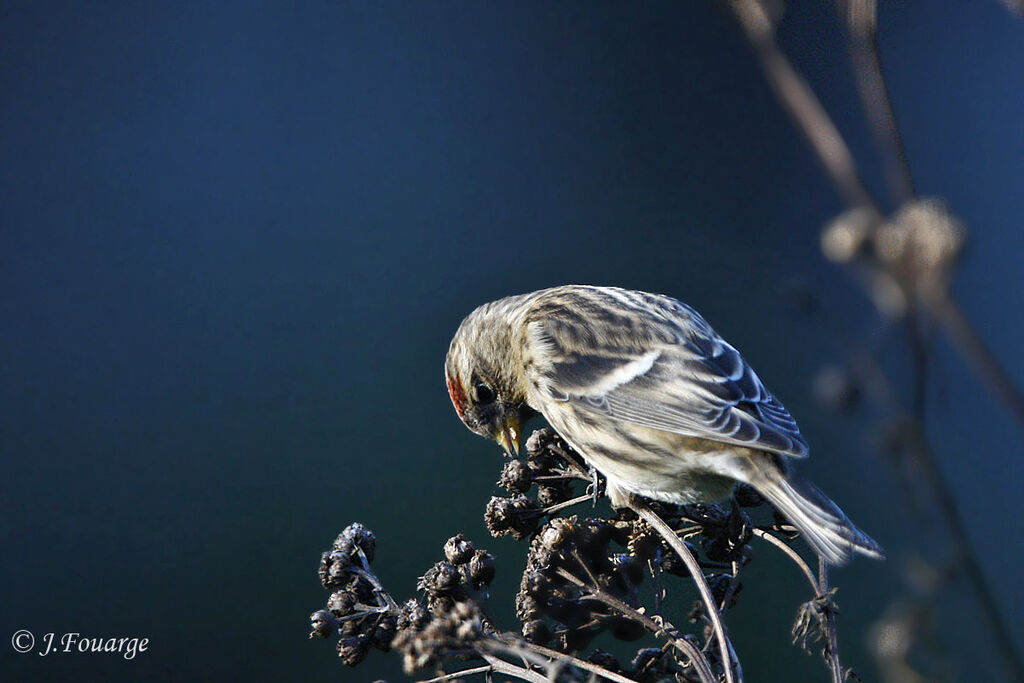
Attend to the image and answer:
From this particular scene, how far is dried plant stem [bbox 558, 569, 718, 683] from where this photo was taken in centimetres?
85

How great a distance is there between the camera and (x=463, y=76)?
3.83 m

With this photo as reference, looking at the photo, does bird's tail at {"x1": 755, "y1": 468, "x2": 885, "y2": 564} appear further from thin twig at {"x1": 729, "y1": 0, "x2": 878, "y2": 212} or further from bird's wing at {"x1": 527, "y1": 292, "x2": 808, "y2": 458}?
thin twig at {"x1": 729, "y1": 0, "x2": 878, "y2": 212}

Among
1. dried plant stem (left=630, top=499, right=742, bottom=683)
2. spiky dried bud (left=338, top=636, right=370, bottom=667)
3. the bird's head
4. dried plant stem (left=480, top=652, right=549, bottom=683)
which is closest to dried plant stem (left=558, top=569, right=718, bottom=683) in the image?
dried plant stem (left=630, top=499, right=742, bottom=683)

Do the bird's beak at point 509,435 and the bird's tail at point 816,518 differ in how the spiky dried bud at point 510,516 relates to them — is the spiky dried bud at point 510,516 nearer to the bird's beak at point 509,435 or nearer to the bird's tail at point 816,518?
the bird's tail at point 816,518

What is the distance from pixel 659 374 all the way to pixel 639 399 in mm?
59

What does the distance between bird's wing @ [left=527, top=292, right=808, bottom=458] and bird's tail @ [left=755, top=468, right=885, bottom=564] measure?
2.1 inches

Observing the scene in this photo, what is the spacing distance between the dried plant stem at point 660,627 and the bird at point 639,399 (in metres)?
0.32

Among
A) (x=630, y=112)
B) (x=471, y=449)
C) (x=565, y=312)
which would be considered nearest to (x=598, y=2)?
(x=630, y=112)

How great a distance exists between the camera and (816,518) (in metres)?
1.31

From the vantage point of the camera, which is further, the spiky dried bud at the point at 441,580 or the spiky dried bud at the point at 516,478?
the spiky dried bud at the point at 516,478

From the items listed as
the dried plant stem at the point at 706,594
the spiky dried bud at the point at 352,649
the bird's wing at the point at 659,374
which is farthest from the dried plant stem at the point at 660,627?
the bird's wing at the point at 659,374

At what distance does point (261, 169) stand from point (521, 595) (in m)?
2.78

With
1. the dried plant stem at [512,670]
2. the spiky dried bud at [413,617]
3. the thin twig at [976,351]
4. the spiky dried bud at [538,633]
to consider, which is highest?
the spiky dried bud at [413,617]

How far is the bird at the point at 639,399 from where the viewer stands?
1.52m
